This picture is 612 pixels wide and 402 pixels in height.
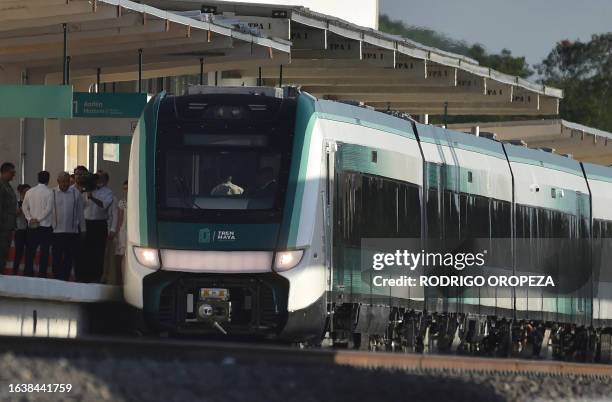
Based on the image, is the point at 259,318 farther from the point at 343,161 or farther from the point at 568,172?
the point at 568,172

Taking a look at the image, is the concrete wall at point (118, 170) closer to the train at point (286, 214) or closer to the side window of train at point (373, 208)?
the train at point (286, 214)

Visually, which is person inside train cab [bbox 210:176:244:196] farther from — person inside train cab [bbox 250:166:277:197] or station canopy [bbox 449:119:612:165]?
station canopy [bbox 449:119:612:165]

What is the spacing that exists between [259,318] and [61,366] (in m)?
6.99

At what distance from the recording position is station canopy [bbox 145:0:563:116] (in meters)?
38.6

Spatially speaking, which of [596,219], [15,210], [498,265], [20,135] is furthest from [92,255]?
[596,219]

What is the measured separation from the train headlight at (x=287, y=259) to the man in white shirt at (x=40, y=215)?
4.96m

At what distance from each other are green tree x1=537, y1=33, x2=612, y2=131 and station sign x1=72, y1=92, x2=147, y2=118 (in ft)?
268

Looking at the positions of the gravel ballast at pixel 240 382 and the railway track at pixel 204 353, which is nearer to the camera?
the gravel ballast at pixel 240 382

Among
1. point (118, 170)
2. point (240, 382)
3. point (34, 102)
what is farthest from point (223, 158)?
point (118, 170)

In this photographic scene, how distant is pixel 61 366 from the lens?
548 inches

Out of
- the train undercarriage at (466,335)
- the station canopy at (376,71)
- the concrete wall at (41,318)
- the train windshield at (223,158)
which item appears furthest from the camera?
the station canopy at (376,71)

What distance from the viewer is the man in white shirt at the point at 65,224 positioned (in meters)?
24.7

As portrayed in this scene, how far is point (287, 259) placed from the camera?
20672mm

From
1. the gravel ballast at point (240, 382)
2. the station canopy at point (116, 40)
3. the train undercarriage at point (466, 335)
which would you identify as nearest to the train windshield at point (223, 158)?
the train undercarriage at point (466, 335)
